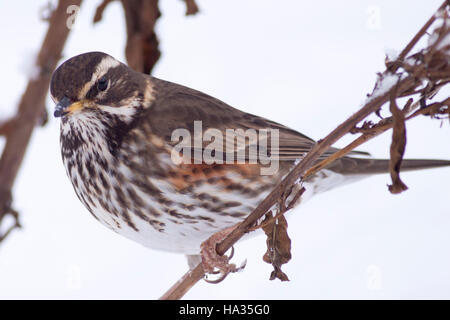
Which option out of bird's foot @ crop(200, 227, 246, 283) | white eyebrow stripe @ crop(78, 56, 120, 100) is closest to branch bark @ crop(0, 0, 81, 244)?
white eyebrow stripe @ crop(78, 56, 120, 100)

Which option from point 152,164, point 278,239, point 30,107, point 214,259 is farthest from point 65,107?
point 278,239

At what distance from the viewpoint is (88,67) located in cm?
243

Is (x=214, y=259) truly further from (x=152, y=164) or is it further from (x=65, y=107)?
(x=65, y=107)

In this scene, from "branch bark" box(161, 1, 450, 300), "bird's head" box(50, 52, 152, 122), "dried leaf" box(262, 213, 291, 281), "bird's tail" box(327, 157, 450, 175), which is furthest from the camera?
"bird's tail" box(327, 157, 450, 175)

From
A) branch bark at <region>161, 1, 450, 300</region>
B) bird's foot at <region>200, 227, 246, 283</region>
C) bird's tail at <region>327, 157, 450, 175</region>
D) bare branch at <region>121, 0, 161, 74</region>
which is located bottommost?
bird's foot at <region>200, 227, 246, 283</region>

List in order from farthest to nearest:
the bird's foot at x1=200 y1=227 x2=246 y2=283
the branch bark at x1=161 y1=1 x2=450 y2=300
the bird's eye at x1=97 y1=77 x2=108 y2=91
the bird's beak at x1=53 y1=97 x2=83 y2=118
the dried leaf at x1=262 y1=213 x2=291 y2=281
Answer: the bird's foot at x1=200 y1=227 x2=246 y2=283 < the bird's eye at x1=97 y1=77 x2=108 y2=91 < the bird's beak at x1=53 y1=97 x2=83 y2=118 < the dried leaf at x1=262 y1=213 x2=291 y2=281 < the branch bark at x1=161 y1=1 x2=450 y2=300

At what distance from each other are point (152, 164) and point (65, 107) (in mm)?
517

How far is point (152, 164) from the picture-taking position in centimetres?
266

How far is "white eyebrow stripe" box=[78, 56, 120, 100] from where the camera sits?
94.7 inches

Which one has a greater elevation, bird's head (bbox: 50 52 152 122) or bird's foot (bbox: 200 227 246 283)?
bird's head (bbox: 50 52 152 122)

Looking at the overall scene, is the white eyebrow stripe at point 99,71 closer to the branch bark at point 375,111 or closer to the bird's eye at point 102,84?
the bird's eye at point 102,84

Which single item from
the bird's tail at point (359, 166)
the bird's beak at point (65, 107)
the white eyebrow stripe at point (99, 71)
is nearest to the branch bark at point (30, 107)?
the bird's beak at point (65, 107)

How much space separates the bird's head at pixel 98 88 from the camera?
93.0 inches

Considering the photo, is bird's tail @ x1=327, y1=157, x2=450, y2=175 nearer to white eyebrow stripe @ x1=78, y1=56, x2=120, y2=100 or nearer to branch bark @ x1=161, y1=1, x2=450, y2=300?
white eyebrow stripe @ x1=78, y1=56, x2=120, y2=100
